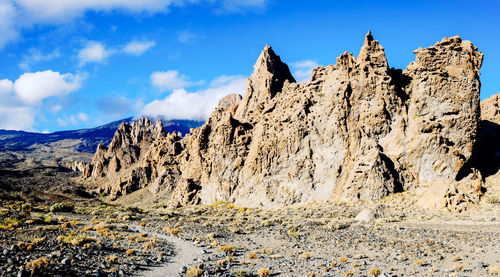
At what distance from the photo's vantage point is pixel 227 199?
64.2m

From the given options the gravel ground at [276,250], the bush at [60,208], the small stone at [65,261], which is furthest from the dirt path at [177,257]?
the bush at [60,208]

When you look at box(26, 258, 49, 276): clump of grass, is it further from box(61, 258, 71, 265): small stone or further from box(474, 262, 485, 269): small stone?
box(474, 262, 485, 269): small stone

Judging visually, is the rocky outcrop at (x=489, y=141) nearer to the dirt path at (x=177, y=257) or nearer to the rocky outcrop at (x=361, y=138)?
the rocky outcrop at (x=361, y=138)

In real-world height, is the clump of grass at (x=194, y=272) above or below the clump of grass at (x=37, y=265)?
below

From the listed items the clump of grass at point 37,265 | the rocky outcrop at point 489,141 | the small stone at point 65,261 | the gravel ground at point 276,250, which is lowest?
the gravel ground at point 276,250

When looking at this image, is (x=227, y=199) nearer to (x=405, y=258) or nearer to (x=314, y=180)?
(x=314, y=180)

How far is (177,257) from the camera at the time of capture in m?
20.2

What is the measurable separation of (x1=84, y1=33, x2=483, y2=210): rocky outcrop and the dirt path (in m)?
29.9

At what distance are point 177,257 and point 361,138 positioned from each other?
40.3 metres

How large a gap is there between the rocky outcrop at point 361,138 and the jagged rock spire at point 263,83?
248 inches

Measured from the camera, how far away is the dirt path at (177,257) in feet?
54.2

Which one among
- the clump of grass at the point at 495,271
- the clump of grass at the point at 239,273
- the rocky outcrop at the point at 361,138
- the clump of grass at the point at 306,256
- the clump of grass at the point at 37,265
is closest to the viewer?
the clump of grass at the point at 37,265

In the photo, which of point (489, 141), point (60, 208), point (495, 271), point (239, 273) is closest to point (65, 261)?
point (239, 273)

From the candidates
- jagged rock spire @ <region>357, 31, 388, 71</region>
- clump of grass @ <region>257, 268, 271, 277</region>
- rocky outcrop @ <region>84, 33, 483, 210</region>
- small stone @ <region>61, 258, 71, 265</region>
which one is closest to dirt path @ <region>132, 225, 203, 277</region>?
small stone @ <region>61, 258, 71, 265</region>
